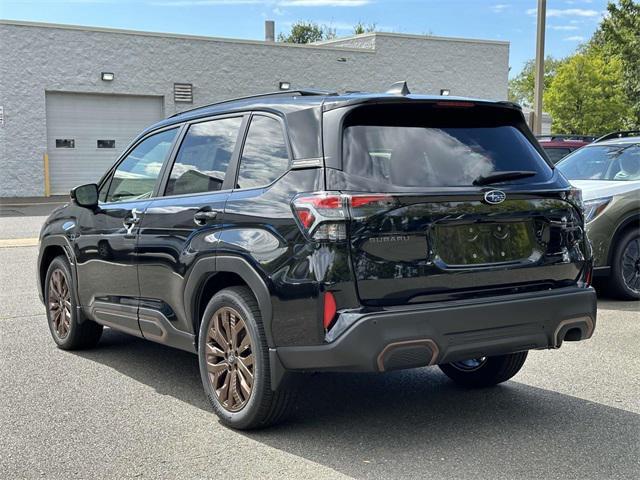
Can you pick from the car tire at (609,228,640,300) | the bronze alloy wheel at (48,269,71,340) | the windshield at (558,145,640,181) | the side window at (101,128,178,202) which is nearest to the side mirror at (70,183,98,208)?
the side window at (101,128,178,202)

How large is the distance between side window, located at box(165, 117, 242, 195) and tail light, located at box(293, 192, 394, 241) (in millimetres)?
1041

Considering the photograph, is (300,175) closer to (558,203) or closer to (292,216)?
(292,216)

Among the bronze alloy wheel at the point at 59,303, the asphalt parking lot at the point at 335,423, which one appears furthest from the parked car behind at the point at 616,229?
the bronze alloy wheel at the point at 59,303

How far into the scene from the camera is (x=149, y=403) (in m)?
5.20

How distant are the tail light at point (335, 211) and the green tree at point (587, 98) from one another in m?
47.2

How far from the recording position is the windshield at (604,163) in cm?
924

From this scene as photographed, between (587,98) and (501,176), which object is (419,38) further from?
(501,176)

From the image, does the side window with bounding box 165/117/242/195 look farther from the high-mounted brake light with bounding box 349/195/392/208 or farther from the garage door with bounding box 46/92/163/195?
the garage door with bounding box 46/92/163/195

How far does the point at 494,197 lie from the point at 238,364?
1.72 meters

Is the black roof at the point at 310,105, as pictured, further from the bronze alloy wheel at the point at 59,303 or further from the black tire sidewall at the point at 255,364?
the bronze alloy wheel at the point at 59,303

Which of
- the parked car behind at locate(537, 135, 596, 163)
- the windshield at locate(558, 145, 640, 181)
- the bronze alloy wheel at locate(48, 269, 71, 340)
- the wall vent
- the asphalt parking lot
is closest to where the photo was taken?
the asphalt parking lot

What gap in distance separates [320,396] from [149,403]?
1.12m

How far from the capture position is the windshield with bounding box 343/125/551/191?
13.8ft

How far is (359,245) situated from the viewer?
13.1 ft
